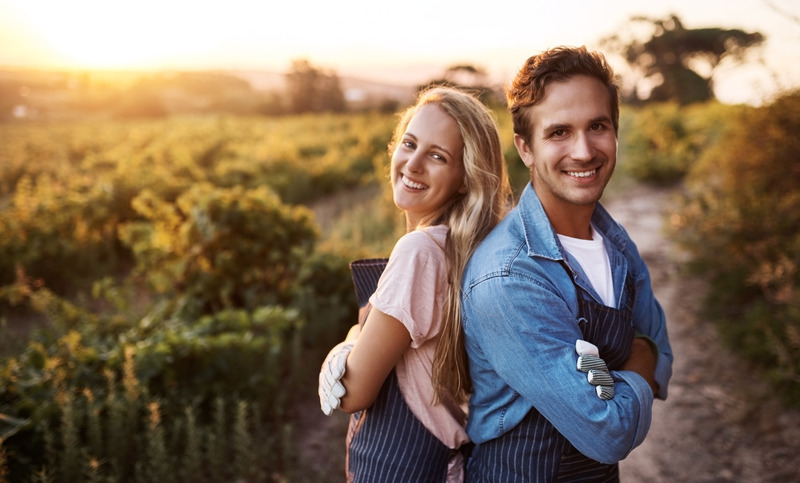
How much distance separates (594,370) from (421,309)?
55cm

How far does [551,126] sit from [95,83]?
43916 millimetres

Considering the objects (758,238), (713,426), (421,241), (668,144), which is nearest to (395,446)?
(421,241)

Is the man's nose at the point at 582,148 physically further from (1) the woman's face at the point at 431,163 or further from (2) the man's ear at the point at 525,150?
(1) the woman's face at the point at 431,163

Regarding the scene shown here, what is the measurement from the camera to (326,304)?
486cm

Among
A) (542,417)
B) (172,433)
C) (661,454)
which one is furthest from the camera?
(661,454)

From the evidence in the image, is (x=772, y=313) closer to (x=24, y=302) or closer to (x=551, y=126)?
(x=551, y=126)

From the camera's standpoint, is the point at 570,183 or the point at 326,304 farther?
the point at 326,304

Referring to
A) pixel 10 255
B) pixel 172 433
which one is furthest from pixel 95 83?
pixel 172 433

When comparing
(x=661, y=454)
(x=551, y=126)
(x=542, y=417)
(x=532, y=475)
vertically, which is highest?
(x=551, y=126)

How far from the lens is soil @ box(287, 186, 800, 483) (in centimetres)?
349

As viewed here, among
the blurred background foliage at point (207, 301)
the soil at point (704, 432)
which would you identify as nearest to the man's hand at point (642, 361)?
the blurred background foliage at point (207, 301)

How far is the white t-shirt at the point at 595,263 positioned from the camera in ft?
6.19

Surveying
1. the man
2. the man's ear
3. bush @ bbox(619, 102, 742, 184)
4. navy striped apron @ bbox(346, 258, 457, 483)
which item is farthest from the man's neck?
bush @ bbox(619, 102, 742, 184)

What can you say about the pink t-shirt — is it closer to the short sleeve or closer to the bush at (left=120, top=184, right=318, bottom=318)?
the short sleeve
